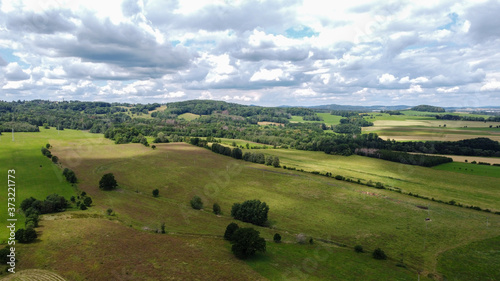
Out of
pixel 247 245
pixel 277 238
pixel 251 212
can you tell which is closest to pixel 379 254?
pixel 277 238

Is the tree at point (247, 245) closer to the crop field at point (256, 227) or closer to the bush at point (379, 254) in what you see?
the crop field at point (256, 227)

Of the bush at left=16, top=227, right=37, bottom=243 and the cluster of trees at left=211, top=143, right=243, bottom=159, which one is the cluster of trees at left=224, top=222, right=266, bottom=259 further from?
the cluster of trees at left=211, top=143, right=243, bottom=159

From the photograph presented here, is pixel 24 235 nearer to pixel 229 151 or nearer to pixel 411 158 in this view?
pixel 229 151

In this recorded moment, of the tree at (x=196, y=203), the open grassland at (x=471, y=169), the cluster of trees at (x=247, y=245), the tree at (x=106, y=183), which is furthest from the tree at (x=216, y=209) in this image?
the open grassland at (x=471, y=169)

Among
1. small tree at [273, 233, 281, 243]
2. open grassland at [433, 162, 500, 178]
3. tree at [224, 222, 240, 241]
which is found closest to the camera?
tree at [224, 222, 240, 241]

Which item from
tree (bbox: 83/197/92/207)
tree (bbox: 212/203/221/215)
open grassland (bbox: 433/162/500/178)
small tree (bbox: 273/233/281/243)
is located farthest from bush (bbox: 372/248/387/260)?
open grassland (bbox: 433/162/500/178)

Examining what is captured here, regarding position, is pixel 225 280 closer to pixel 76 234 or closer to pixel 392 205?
pixel 76 234
